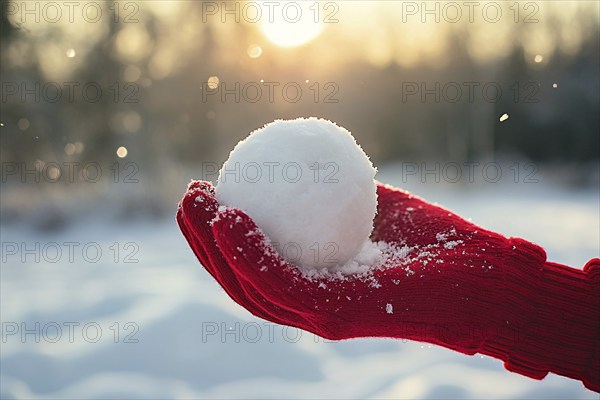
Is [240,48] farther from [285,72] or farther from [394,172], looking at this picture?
[394,172]

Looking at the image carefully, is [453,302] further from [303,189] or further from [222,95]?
[222,95]

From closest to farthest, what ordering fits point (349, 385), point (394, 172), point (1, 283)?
point (349, 385), point (1, 283), point (394, 172)

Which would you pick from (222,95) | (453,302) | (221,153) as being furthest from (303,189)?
(221,153)

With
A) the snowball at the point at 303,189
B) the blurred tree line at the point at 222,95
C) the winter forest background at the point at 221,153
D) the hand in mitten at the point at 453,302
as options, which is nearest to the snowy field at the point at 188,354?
the winter forest background at the point at 221,153

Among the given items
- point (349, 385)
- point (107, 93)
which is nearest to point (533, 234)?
point (349, 385)

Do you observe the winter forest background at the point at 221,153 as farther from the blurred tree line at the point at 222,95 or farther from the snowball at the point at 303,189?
the snowball at the point at 303,189

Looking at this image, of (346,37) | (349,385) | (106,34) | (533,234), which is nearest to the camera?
(349,385)
